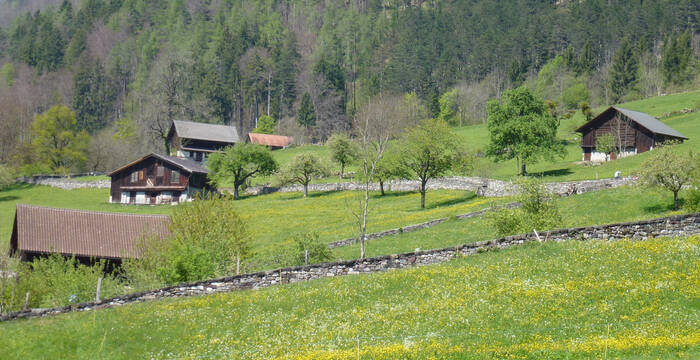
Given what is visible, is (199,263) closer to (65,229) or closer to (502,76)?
(65,229)

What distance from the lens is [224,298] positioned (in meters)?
25.6

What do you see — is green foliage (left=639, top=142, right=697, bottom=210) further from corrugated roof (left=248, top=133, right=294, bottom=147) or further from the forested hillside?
corrugated roof (left=248, top=133, right=294, bottom=147)

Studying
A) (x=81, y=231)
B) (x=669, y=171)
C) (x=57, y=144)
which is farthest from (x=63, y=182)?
(x=669, y=171)

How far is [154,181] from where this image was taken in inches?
3575

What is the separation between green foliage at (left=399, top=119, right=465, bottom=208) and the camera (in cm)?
6147

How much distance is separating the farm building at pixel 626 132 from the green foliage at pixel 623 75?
66.1m

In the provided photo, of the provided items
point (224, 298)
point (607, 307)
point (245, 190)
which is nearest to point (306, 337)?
point (224, 298)

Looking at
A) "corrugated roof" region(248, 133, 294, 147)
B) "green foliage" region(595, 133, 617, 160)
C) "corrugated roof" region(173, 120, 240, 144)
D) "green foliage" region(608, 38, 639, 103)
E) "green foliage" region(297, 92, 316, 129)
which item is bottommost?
"green foliage" region(595, 133, 617, 160)

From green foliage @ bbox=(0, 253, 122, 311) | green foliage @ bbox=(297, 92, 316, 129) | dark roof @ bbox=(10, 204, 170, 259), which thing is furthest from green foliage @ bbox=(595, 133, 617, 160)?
green foliage @ bbox=(297, 92, 316, 129)

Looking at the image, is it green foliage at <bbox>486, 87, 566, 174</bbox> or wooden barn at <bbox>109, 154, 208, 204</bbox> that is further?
wooden barn at <bbox>109, 154, 208, 204</bbox>

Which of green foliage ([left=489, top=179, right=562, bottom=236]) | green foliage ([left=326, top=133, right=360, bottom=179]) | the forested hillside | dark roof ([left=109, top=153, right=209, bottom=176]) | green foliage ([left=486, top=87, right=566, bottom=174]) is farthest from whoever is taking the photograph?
the forested hillside

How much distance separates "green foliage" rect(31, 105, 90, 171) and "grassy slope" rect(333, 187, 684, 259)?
98.5m

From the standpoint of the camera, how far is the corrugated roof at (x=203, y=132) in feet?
382

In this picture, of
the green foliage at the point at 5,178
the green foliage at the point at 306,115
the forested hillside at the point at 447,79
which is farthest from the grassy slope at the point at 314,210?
the green foliage at the point at 306,115
